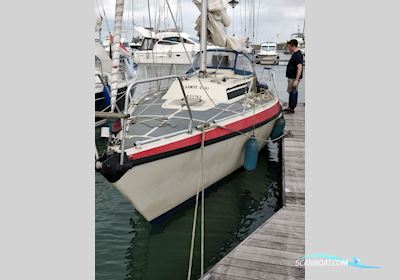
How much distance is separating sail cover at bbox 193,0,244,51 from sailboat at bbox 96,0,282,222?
0.02 m

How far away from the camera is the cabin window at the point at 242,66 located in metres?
9.88

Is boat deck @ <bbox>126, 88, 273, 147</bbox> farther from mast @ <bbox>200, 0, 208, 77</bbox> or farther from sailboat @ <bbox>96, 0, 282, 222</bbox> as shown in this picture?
mast @ <bbox>200, 0, 208, 77</bbox>

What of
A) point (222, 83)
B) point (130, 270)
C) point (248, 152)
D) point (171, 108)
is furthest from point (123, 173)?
point (222, 83)

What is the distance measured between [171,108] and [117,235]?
269cm

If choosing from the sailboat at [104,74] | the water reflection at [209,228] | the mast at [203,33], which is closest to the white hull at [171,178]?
the water reflection at [209,228]

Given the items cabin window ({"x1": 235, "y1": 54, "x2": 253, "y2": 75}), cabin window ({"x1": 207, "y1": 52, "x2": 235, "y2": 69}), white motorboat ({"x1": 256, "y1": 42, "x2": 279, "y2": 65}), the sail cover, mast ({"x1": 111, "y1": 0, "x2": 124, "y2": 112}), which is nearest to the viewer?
mast ({"x1": 111, "y1": 0, "x2": 124, "y2": 112})

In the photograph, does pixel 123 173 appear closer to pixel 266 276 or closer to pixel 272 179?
pixel 266 276

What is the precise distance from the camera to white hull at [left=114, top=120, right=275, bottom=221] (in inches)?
206

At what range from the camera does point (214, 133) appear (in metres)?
6.41

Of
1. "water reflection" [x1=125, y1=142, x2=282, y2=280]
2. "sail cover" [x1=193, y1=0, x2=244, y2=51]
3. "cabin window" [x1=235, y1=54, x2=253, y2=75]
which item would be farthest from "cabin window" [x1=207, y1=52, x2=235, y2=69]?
"water reflection" [x1=125, y1=142, x2=282, y2=280]

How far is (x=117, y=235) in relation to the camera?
629cm

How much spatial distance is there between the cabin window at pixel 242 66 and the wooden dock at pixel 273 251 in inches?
165

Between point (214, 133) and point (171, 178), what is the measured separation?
3.91 ft

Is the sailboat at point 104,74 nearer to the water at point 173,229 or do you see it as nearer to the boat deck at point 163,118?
the boat deck at point 163,118
